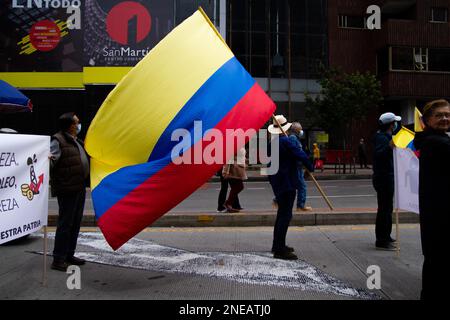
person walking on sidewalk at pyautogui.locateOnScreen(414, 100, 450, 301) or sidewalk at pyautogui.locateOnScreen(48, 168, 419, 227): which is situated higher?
person walking on sidewalk at pyautogui.locateOnScreen(414, 100, 450, 301)

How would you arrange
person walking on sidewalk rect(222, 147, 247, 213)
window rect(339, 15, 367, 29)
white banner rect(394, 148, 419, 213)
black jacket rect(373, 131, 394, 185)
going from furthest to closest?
window rect(339, 15, 367, 29), person walking on sidewalk rect(222, 147, 247, 213), black jacket rect(373, 131, 394, 185), white banner rect(394, 148, 419, 213)

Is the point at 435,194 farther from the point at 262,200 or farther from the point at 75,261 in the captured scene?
the point at 262,200

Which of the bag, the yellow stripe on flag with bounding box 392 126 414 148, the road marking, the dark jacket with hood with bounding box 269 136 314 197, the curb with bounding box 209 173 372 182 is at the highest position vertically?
the yellow stripe on flag with bounding box 392 126 414 148

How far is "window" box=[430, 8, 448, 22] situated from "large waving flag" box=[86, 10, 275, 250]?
29.3 m

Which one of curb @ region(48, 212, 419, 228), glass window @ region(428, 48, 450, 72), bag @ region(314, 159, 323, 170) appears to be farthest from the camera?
glass window @ region(428, 48, 450, 72)

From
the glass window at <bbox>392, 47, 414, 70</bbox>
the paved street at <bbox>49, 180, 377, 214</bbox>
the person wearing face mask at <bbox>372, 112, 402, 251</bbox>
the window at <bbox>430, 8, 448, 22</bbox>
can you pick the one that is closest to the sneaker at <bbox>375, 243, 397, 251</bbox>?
the person wearing face mask at <bbox>372, 112, 402, 251</bbox>

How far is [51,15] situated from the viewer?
23.5 meters

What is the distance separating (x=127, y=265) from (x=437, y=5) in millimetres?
30489

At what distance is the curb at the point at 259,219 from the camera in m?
8.13

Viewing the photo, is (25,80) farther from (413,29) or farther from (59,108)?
(413,29)

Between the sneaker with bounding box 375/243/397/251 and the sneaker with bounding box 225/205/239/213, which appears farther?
the sneaker with bounding box 225/205/239/213

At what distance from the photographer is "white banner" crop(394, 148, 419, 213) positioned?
18.7 ft

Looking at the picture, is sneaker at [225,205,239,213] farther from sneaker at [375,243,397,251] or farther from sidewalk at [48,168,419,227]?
sneaker at [375,243,397,251]

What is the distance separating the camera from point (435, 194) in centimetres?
332
